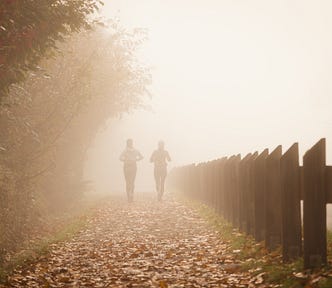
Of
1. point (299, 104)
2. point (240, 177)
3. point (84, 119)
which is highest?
point (299, 104)

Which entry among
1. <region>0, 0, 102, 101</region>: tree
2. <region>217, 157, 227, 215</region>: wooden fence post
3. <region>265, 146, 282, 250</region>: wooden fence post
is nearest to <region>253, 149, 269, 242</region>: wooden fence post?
<region>265, 146, 282, 250</region>: wooden fence post

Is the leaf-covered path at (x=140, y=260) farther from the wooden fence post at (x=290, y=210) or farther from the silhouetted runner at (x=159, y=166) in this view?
the silhouetted runner at (x=159, y=166)

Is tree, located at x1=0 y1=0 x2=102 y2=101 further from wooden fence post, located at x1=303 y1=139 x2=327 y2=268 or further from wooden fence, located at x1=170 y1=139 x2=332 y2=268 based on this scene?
wooden fence post, located at x1=303 y1=139 x2=327 y2=268

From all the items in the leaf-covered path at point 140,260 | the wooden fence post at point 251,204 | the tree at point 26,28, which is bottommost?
the leaf-covered path at point 140,260

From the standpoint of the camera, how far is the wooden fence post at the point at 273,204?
A: 7117mm

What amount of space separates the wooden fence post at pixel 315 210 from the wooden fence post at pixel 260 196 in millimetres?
2046

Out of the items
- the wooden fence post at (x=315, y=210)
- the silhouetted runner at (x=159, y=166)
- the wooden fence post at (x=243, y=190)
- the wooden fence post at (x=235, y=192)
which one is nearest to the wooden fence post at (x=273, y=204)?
the wooden fence post at (x=315, y=210)

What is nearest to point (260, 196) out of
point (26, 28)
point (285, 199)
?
point (285, 199)

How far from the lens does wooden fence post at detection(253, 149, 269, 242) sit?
7898 millimetres

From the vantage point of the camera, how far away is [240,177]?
980cm

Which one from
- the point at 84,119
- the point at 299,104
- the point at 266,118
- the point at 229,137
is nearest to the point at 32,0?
the point at 84,119

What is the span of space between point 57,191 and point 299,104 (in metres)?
113

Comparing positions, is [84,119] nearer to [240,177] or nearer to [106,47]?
[106,47]

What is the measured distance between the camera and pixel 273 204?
7176 mm
